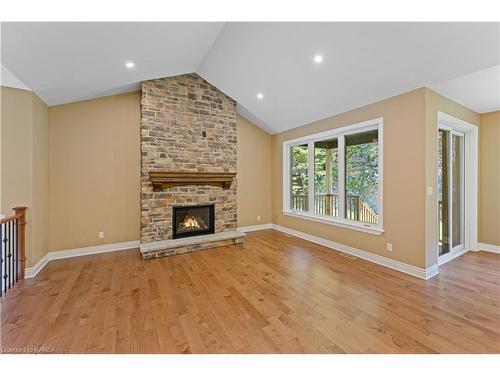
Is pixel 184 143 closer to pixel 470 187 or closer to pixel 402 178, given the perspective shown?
pixel 402 178

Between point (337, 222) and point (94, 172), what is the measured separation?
4641 mm

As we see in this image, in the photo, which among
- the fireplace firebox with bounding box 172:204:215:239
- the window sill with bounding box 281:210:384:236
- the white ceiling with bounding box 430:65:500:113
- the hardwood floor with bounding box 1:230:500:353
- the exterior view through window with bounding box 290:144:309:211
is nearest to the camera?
the hardwood floor with bounding box 1:230:500:353

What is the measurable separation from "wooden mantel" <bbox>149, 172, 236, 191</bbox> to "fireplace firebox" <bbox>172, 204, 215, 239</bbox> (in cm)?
49

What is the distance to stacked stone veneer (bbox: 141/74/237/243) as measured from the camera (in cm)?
425

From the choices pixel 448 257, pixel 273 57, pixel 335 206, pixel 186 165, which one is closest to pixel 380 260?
pixel 448 257

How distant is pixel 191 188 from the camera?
185 inches

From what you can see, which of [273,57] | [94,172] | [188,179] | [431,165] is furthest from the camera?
[188,179]

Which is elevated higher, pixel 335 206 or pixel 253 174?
pixel 253 174

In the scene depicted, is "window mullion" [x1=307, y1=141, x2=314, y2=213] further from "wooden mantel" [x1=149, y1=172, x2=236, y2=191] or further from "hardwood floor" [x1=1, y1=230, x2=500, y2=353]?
"wooden mantel" [x1=149, y1=172, x2=236, y2=191]

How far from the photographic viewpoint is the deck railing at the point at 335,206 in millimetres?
3922

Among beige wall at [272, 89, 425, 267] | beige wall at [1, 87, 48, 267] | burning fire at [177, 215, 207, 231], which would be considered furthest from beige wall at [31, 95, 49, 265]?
beige wall at [272, 89, 425, 267]

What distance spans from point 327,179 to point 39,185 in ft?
16.7

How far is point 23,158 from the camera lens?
3.11m
